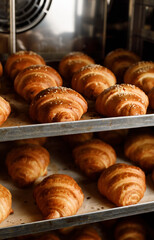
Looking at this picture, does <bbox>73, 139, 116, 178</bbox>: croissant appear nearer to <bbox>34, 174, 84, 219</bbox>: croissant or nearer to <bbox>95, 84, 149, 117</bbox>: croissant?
<bbox>34, 174, 84, 219</bbox>: croissant

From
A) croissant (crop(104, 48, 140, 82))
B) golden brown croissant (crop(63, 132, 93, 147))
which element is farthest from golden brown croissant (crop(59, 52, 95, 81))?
golden brown croissant (crop(63, 132, 93, 147))

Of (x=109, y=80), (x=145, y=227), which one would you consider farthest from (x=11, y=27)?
(x=145, y=227)

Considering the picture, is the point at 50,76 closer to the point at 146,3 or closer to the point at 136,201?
the point at 136,201

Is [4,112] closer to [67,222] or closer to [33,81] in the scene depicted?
[33,81]

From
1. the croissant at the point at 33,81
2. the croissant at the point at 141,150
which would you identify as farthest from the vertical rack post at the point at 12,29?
the croissant at the point at 141,150

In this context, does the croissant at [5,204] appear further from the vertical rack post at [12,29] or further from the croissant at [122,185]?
the vertical rack post at [12,29]

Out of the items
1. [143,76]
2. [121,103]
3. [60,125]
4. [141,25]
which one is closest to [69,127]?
[60,125]
